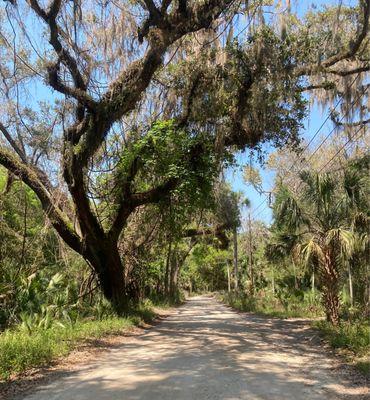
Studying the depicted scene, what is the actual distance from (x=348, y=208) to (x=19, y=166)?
9.68 meters

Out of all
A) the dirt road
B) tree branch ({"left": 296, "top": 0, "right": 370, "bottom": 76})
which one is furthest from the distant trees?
the dirt road

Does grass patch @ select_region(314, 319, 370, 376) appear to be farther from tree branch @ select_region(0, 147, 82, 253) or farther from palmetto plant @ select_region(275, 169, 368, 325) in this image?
tree branch @ select_region(0, 147, 82, 253)

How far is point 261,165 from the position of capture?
16.5 m

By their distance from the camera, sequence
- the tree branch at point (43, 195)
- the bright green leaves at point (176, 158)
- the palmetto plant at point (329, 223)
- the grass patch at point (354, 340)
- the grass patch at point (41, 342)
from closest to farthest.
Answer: the grass patch at point (41, 342), the grass patch at point (354, 340), the palmetto plant at point (329, 223), the tree branch at point (43, 195), the bright green leaves at point (176, 158)

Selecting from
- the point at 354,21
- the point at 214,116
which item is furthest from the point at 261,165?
the point at 354,21

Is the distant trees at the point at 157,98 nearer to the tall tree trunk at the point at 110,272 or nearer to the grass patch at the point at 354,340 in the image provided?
the tall tree trunk at the point at 110,272

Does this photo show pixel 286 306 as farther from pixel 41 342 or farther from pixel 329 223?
pixel 41 342

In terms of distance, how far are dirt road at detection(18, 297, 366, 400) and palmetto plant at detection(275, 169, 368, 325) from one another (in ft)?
6.68

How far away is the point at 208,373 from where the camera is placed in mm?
7703

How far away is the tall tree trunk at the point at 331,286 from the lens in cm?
1315

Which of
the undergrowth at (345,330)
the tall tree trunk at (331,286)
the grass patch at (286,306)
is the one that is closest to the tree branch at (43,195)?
the tall tree trunk at (331,286)

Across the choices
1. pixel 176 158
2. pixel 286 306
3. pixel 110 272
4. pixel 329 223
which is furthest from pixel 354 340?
pixel 286 306

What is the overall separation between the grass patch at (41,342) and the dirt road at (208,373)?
0.84 m

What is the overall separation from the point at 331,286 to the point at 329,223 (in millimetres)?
1763
